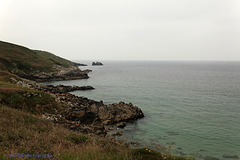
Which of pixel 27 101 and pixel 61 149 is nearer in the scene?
pixel 61 149

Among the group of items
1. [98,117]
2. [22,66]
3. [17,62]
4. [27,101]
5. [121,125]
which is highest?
[17,62]

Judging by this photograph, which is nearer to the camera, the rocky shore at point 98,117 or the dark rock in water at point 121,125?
the rocky shore at point 98,117

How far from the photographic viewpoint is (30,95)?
2820 centimetres

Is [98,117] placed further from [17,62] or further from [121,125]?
[17,62]

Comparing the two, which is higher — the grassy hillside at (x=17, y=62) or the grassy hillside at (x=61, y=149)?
the grassy hillside at (x=17, y=62)

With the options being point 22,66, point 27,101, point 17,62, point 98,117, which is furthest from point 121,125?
point 17,62

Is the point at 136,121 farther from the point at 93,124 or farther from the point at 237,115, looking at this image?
the point at 237,115

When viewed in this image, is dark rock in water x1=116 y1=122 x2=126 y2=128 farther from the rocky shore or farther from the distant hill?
the distant hill

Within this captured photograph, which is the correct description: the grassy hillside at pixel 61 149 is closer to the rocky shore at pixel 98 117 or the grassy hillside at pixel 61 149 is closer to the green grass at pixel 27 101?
the rocky shore at pixel 98 117

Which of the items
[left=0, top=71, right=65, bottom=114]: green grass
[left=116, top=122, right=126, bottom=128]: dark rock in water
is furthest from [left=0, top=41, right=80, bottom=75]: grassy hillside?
[left=116, top=122, right=126, bottom=128]: dark rock in water

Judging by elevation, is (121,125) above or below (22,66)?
below

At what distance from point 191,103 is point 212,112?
782 centimetres

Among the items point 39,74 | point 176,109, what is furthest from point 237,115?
point 39,74

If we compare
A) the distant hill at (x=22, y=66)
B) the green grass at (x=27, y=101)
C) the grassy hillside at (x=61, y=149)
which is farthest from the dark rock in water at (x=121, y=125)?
the distant hill at (x=22, y=66)
